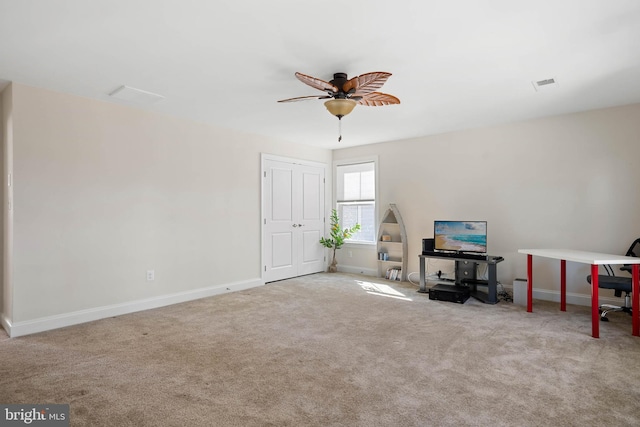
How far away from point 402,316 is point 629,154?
3.31 meters

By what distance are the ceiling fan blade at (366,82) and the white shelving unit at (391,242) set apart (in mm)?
3156

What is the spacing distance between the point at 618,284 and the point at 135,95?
17.6ft

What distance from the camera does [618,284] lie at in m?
3.50

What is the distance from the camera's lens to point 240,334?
11.0 ft

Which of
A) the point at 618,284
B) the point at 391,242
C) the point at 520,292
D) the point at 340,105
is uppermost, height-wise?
the point at 340,105

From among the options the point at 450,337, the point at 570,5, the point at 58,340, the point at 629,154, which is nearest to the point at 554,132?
the point at 629,154

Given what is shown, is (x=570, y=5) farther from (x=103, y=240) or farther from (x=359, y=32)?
(x=103, y=240)

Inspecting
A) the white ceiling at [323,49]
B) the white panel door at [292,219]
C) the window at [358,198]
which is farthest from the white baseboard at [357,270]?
the white ceiling at [323,49]

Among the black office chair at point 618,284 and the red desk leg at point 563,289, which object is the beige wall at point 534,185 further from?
the red desk leg at point 563,289

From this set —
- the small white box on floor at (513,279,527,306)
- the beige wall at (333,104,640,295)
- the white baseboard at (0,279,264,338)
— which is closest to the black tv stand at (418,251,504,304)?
the small white box on floor at (513,279,527,306)

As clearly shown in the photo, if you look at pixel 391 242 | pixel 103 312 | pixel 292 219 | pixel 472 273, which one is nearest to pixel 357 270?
pixel 391 242

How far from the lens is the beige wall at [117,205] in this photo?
345cm

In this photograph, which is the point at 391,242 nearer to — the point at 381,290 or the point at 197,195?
the point at 381,290

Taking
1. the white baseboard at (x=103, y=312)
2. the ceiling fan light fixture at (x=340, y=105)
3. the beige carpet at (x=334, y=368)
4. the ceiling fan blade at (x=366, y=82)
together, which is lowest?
the beige carpet at (x=334, y=368)
